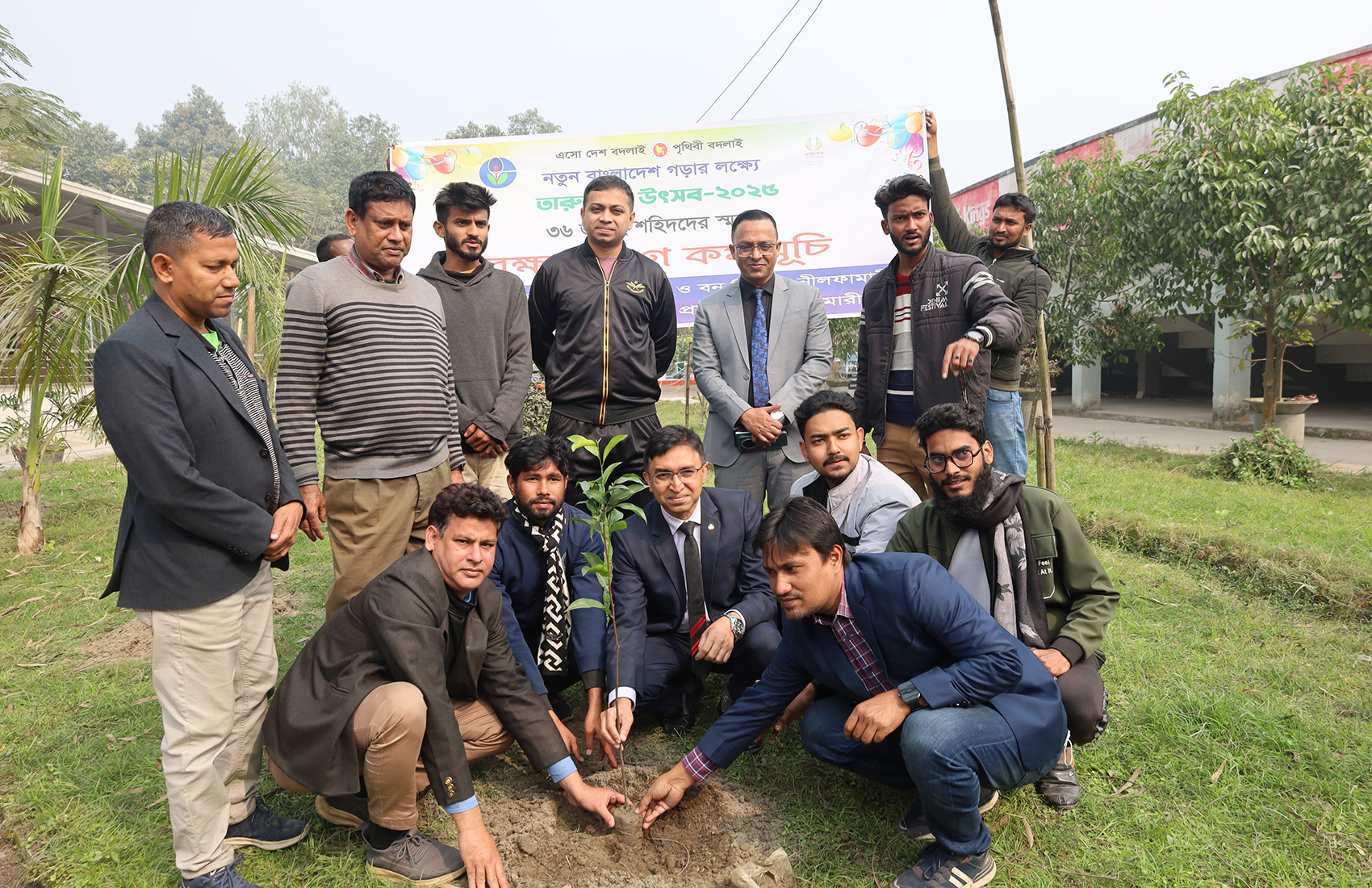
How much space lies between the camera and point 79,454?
12047 mm

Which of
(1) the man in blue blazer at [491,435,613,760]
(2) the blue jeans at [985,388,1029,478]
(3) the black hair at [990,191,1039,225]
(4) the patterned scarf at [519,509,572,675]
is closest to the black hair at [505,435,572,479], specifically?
(1) the man in blue blazer at [491,435,613,760]

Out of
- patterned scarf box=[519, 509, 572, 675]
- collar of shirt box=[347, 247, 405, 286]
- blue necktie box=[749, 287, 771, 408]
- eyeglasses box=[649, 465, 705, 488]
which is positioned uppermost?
collar of shirt box=[347, 247, 405, 286]

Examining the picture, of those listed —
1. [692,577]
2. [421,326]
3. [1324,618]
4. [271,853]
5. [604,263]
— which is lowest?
[1324,618]

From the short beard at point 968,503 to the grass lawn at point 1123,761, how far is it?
97 centimetres

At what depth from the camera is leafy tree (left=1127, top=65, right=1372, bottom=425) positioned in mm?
7617

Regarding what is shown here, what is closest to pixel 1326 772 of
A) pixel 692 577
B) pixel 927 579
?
pixel 927 579

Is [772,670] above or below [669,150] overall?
below

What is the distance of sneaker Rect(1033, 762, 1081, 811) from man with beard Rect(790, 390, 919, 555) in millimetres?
1001

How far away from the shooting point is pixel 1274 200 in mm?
8203

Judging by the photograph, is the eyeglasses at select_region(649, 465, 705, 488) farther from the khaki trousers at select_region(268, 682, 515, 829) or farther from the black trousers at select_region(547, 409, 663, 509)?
the khaki trousers at select_region(268, 682, 515, 829)

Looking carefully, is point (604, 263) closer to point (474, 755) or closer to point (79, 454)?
point (474, 755)

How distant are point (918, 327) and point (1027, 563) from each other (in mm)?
1540

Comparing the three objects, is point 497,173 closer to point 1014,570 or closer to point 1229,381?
point 1014,570

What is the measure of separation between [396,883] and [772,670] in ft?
4.39
